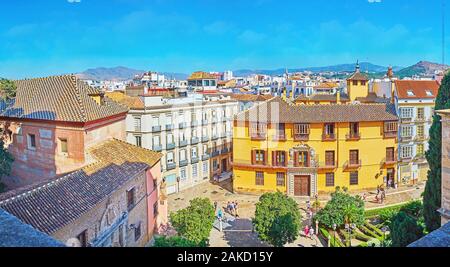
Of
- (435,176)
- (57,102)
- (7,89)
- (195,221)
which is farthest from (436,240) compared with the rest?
(7,89)

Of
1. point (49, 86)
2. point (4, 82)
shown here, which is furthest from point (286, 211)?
point (4, 82)

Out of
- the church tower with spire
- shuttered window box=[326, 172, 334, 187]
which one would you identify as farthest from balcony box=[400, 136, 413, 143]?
the church tower with spire

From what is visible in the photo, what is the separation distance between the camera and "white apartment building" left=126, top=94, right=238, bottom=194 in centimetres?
1816

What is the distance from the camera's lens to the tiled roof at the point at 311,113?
17453mm

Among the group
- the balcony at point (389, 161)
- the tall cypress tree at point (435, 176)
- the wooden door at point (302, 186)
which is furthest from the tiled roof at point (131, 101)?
the tall cypress tree at point (435, 176)

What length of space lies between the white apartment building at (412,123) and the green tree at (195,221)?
11582 millimetres

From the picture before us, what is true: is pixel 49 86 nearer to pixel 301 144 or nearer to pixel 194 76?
pixel 301 144

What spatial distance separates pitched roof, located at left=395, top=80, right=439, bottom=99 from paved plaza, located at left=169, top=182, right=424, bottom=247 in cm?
392

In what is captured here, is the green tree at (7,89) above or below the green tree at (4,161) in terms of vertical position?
above

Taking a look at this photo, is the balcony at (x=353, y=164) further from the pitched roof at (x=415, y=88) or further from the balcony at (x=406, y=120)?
the pitched roof at (x=415, y=88)

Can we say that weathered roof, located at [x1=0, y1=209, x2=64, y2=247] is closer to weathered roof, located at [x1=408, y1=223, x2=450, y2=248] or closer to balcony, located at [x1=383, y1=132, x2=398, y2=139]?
weathered roof, located at [x1=408, y1=223, x2=450, y2=248]

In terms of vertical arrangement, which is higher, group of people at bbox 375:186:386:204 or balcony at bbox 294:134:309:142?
balcony at bbox 294:134:309:142

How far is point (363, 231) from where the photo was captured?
40.8 feet

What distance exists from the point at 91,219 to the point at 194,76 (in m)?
26.3
